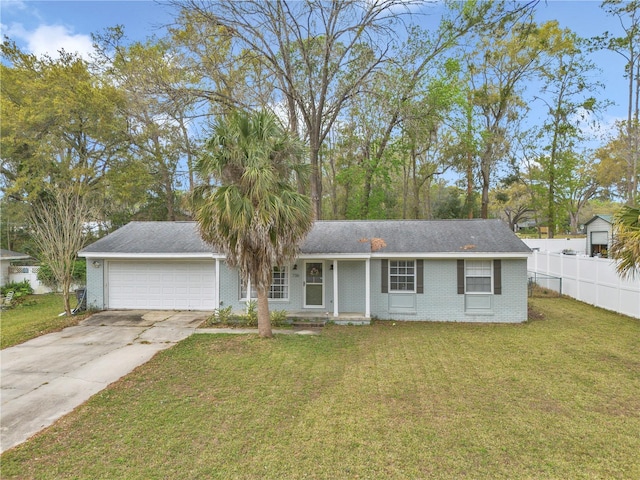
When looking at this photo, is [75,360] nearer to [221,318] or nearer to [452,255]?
[221,318]

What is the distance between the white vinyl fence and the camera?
11.2 m

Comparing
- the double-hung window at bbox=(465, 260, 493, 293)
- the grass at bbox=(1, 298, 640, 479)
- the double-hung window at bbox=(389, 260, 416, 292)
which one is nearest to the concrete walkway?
the grass at bbox=(1, 298, 640, 479)

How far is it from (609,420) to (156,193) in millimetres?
26108

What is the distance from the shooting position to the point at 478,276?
1119 centimetres

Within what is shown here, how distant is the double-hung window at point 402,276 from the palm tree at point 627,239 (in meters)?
5.30

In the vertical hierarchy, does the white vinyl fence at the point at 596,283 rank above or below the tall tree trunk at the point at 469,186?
below

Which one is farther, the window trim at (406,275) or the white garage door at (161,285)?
the white garage door at (161,285)

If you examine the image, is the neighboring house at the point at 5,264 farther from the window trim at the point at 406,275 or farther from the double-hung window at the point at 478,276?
the double-hung window at the point at 478,276

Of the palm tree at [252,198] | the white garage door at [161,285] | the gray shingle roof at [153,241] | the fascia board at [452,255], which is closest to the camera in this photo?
the palm tree at [252,198]

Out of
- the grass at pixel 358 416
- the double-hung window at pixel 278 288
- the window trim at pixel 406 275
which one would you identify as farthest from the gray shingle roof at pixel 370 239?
the grass at pixel 358 416

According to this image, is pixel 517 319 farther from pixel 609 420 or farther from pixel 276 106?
pixel 276 106

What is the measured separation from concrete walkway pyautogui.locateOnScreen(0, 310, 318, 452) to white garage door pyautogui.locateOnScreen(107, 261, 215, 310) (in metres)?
0.62

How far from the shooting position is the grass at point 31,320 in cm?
962

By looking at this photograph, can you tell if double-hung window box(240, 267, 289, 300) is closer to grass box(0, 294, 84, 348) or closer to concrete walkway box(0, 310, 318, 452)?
concrete walkway box(0, 310, 318, 452)
